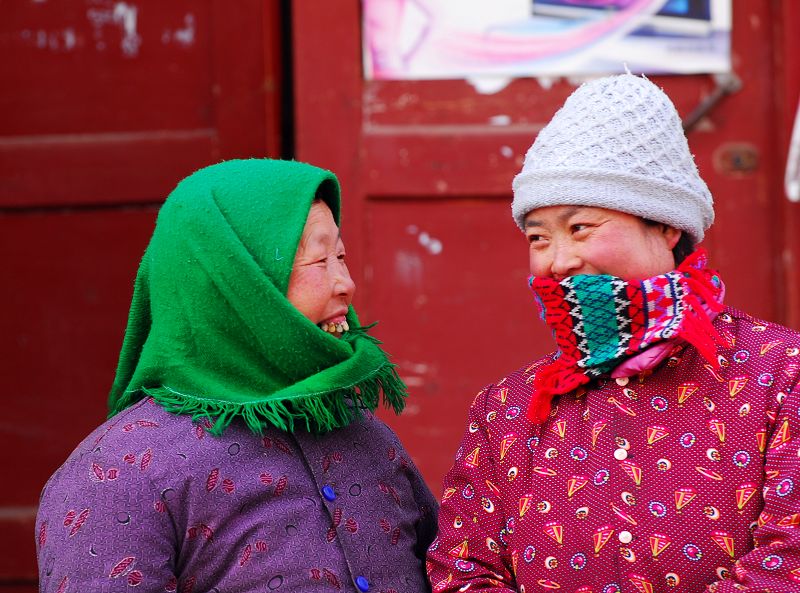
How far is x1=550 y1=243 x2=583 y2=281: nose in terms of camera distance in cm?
211

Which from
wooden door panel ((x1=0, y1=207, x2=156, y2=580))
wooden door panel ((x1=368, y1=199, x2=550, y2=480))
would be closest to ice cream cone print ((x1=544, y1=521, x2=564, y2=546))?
wooden door panel ((x1=368, y1=199, x2=550, y2=480))

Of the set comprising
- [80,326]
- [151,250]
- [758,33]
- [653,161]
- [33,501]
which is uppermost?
[758,33]

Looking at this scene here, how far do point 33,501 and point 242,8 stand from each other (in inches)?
73.5

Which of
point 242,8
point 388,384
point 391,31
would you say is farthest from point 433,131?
point 388,384

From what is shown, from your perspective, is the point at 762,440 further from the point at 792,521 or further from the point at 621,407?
the point at 621,407

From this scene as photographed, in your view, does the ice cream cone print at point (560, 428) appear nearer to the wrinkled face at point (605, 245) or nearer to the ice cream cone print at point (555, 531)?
the ice cream cone print at point (555, 531)

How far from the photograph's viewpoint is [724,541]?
1.93 metres

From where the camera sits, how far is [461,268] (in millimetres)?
3682

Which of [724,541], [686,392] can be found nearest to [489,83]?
[686,392]

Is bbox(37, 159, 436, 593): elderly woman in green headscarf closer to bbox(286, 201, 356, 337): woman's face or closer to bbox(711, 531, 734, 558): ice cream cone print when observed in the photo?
bbox(286, 201, 356, 337): woman's face

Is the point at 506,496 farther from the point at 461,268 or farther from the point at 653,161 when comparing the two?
the point at 461,268

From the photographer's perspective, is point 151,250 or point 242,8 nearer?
point 151,250

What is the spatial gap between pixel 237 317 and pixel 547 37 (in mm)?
1820

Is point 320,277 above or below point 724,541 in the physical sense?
above
